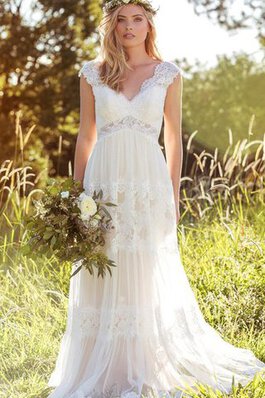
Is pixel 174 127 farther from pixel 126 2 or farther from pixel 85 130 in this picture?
pixel 126 2

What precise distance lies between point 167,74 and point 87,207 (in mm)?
878

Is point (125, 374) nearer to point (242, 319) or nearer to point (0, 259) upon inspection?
point (242, 319)

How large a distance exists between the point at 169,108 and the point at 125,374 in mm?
1459

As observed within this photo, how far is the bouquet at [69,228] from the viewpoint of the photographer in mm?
4074

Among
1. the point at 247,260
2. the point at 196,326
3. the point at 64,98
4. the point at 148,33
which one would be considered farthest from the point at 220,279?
the point at 64,98

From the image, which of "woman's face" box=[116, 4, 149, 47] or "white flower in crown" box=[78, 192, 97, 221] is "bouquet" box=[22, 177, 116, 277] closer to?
"white flower in crown" box=[78, 192, 97, 221]

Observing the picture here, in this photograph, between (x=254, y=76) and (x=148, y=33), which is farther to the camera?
(x=254, y=76)

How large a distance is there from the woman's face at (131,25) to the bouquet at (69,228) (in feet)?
2.74

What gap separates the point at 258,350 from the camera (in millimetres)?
4973

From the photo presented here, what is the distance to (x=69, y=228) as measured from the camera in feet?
13.5

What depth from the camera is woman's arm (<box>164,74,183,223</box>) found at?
14.5ft

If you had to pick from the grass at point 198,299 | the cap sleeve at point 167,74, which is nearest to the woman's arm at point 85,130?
the cap sleeve at point 167,74

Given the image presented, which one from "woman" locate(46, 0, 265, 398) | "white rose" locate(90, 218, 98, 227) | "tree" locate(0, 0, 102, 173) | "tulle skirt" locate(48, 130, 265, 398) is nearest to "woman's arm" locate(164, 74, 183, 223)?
"woman" locate(46, 0, 265, 398)

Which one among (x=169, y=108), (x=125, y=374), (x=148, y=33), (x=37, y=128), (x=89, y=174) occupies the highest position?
(x=37, y=128)
